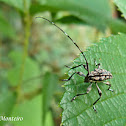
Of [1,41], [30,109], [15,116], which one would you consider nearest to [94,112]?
[15,116]

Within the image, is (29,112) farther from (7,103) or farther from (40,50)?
(40,50)

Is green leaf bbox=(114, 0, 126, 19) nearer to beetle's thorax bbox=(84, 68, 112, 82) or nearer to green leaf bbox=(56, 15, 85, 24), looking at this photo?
Answer: beetle's thorax bbox=(84, 68, 112, 82)

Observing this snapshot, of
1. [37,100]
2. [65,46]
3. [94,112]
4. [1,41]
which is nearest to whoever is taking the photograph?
[94,112]

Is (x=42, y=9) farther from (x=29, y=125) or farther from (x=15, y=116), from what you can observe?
(x=29, y=125)

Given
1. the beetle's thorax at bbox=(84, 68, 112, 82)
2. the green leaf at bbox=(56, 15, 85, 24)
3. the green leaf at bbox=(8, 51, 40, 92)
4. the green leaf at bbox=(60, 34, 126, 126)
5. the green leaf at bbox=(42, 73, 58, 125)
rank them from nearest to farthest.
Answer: the green leaf at bbox=(60, 34, 126, 126) < the beetle's thorax at bbox=(84, 68, 112, 82) < the green leaf at bbox=(42, 73, 58, 125) < the green leaf at bbox=(56, 15, 85, 24) < the green leaf at bbox=(8, 51, 40, 92)

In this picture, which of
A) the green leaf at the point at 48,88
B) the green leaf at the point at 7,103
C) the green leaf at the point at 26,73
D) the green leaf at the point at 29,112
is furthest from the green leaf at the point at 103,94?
the green leaf at the point at 26,73

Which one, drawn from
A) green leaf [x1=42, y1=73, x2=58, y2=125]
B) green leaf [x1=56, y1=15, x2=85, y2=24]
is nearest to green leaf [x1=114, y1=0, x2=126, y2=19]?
green leaf [x1=56, y1=15, x2=85, y2=24]

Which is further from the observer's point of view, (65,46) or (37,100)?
(65,46)

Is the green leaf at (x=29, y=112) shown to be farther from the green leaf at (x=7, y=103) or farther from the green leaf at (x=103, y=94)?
the green leaf at (x=103, y=94)
